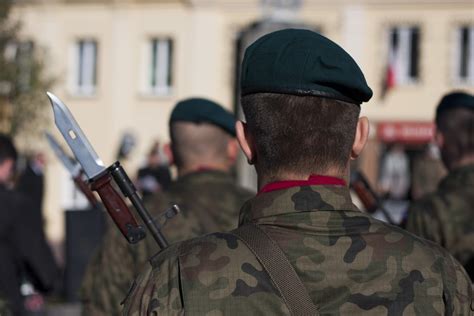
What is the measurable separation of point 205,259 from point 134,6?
112 ft

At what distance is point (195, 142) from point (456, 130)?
1196 mm

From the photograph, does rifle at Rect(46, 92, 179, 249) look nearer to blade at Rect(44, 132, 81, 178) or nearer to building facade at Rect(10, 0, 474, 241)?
blade at Rect(44, 132, 81, 178)

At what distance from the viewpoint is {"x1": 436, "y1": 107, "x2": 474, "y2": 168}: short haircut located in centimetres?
616

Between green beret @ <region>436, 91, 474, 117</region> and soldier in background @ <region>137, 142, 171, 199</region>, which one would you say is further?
soldier in background @ <region>137, 142, 171, 199</region>

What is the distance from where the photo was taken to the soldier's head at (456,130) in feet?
20.2

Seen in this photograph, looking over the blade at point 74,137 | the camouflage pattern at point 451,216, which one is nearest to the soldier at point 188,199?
the camouflage pattern at point 451,216

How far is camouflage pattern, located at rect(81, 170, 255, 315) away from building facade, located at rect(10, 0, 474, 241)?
27606 mm

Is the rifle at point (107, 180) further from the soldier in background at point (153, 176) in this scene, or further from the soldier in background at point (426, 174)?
the soldier in background at point (426, 174)

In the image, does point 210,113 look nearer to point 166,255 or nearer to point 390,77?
point 166,255

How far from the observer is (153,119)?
37.1 m

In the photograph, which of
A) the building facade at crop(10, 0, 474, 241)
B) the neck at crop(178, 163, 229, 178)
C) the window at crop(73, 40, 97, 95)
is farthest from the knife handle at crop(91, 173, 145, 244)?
the window at crop(73, 40, 97, 95)

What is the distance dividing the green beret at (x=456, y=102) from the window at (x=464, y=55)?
28.6 meters

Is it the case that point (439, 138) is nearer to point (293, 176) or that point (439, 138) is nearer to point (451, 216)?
point (451, 216)

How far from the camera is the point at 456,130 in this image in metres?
6.18
